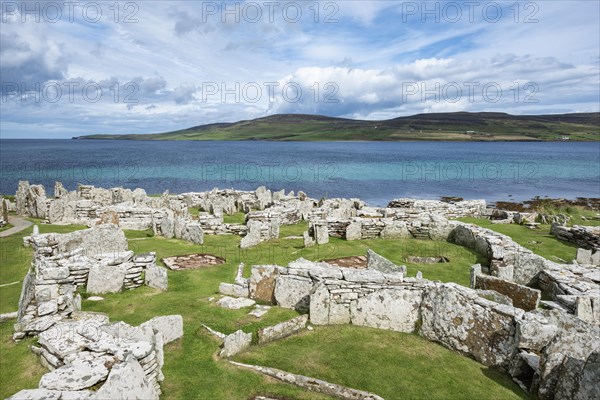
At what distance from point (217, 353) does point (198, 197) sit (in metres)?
28.6

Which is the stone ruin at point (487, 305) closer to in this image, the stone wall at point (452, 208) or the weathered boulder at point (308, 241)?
the weathered boulder at point (308, 241)

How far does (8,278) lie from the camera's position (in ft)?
51.2

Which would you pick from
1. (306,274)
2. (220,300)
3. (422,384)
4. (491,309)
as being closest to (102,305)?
(220,300)

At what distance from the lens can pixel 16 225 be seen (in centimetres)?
2512

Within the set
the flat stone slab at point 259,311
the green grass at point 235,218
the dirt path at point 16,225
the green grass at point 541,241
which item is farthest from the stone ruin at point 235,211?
the flat stone slab at point 259,311

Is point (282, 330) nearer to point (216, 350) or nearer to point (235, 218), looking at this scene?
point (216, 350)

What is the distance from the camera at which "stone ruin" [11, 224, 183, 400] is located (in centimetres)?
644

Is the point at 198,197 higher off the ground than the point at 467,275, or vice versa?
the point at 198,197

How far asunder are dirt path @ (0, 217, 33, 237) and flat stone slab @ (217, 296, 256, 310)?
18.4 metres

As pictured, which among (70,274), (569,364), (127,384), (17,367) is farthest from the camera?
(70,274)

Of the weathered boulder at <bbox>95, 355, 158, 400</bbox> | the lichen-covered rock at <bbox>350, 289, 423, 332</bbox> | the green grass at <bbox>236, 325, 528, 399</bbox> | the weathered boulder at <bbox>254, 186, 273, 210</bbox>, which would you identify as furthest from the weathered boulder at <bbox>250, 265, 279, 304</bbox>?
the weathered boulder at <bbox>254, 186, 273, 210</bbox>

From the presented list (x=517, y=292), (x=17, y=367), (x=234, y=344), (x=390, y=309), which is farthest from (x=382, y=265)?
(x=17, y=367)

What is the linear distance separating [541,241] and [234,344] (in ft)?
63.1

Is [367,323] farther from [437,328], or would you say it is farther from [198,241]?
[198,241]
